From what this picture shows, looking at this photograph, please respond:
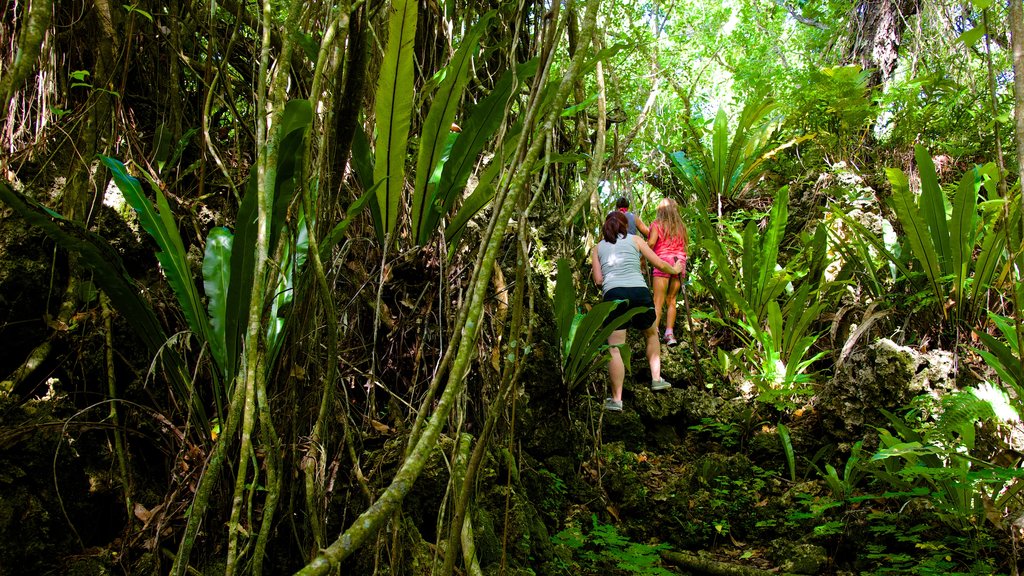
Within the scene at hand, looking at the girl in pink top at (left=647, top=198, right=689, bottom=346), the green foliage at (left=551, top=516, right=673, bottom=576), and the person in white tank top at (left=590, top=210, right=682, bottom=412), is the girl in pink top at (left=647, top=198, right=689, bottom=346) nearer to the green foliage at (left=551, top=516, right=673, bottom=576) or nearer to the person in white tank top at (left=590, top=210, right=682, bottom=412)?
the person in white tank top at (left=590, top=210, right=682, bottom=412)

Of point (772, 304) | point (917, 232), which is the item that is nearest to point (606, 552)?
point (772, 304)

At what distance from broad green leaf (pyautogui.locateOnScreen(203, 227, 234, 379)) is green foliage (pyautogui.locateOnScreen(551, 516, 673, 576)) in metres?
1.18

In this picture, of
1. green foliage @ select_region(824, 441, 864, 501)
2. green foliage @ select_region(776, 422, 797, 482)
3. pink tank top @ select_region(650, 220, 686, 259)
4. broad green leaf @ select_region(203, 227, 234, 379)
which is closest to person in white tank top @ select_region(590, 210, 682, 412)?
pink tank top @ select_region(650, 220, 686, 259)

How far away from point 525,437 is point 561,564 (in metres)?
0.68

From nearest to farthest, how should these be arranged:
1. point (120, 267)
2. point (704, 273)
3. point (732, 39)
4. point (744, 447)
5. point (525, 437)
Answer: point (120, 267), point (525, 437), point (744, 447), point (704, 273), point (732, 39)

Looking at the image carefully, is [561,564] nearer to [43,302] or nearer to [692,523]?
[692,523]

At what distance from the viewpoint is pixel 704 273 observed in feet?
15.6

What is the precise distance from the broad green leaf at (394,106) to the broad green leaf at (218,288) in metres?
0.44

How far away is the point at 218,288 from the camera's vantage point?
4.79 feet

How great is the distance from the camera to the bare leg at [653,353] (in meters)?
3.69

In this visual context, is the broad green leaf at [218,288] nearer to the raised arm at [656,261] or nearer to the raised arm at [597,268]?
the raised arm at [597,268]

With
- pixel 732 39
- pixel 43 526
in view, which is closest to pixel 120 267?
pixel 43 526

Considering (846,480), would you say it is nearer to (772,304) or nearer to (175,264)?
(772,304)

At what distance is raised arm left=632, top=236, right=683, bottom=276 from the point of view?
12.3 feet
